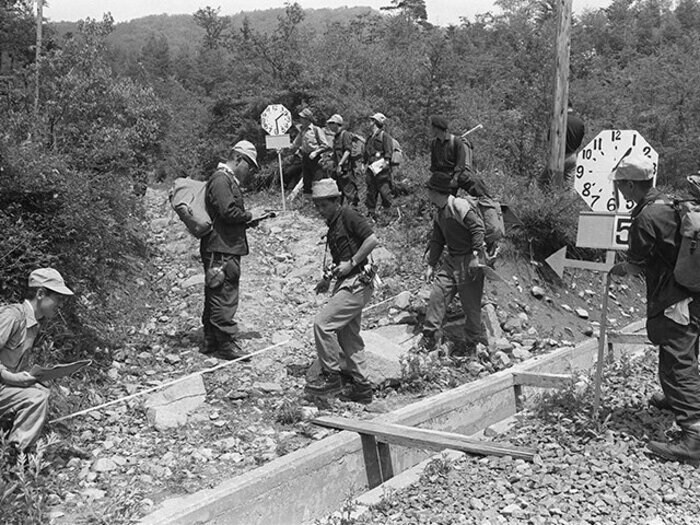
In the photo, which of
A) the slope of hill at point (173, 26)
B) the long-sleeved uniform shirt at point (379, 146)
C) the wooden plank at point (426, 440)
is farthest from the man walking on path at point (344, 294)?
the slope of hill at point (173, 26)

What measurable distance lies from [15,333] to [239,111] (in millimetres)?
15465

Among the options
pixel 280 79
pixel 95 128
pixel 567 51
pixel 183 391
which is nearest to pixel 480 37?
pixel 280 79

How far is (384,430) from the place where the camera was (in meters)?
5.48

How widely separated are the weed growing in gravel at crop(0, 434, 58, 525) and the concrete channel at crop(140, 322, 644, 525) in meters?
0.64

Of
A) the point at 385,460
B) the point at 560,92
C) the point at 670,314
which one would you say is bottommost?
the point at 385,460

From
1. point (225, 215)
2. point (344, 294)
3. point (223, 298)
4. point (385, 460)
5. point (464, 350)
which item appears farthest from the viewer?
point (464, 350)

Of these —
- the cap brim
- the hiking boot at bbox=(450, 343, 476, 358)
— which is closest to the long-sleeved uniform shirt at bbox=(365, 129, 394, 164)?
the hiking boot at bbox=(450, 343, 476, 358)

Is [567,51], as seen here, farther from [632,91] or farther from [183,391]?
[632,91]

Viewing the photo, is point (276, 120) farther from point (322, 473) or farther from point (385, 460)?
point (322, 473)

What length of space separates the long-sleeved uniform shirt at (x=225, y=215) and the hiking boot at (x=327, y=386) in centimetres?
167

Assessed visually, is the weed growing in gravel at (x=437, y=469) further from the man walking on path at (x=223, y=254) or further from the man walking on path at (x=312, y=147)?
the man walking on path at (x=312, y=147)

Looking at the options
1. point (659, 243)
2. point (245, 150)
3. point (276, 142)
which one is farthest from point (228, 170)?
point (276, 142)

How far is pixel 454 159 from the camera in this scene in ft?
28.7

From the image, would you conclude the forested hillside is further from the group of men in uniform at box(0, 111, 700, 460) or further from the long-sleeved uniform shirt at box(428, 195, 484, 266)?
the long-sleeved uniform shirt at box(428, 195, 484, 266)
